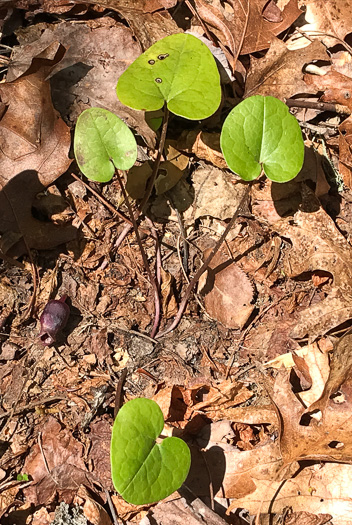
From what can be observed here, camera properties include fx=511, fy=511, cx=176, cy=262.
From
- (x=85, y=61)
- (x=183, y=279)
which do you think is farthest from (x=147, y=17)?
(x=183, y=279)

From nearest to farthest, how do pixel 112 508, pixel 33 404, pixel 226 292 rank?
pixel 112 508, pixel 33 404, pixel 226 292

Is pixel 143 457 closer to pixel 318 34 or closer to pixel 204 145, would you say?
pixel 204 145

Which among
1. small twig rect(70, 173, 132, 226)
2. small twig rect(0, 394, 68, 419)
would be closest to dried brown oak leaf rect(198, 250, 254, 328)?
small twig rect(70, 173, 132, 226)

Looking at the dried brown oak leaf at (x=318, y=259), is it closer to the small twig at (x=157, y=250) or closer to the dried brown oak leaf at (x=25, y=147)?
the small twig at (x=157, y=250)

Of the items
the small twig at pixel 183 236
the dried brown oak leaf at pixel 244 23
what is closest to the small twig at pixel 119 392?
the small twig at pixel 183 236

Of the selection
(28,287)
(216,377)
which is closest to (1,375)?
(28,287)
